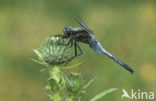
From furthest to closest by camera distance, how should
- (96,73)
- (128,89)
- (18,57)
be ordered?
(18,57) → (96,73) → (128,89)

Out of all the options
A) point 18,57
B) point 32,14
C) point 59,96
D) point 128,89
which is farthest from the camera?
point 32,14

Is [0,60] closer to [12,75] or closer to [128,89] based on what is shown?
[12,75]

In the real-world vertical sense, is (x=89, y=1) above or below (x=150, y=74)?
above

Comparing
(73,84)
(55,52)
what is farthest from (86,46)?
(73,84)

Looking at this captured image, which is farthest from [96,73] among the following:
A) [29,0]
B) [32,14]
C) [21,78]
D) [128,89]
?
[29,0]

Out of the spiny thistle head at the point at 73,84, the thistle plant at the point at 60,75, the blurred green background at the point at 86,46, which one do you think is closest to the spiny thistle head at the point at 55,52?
the thistle plant at the point at 60,75

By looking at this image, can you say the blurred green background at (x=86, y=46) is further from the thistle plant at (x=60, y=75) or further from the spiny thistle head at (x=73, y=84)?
the spiny thistle head at (x=73, y=84)
